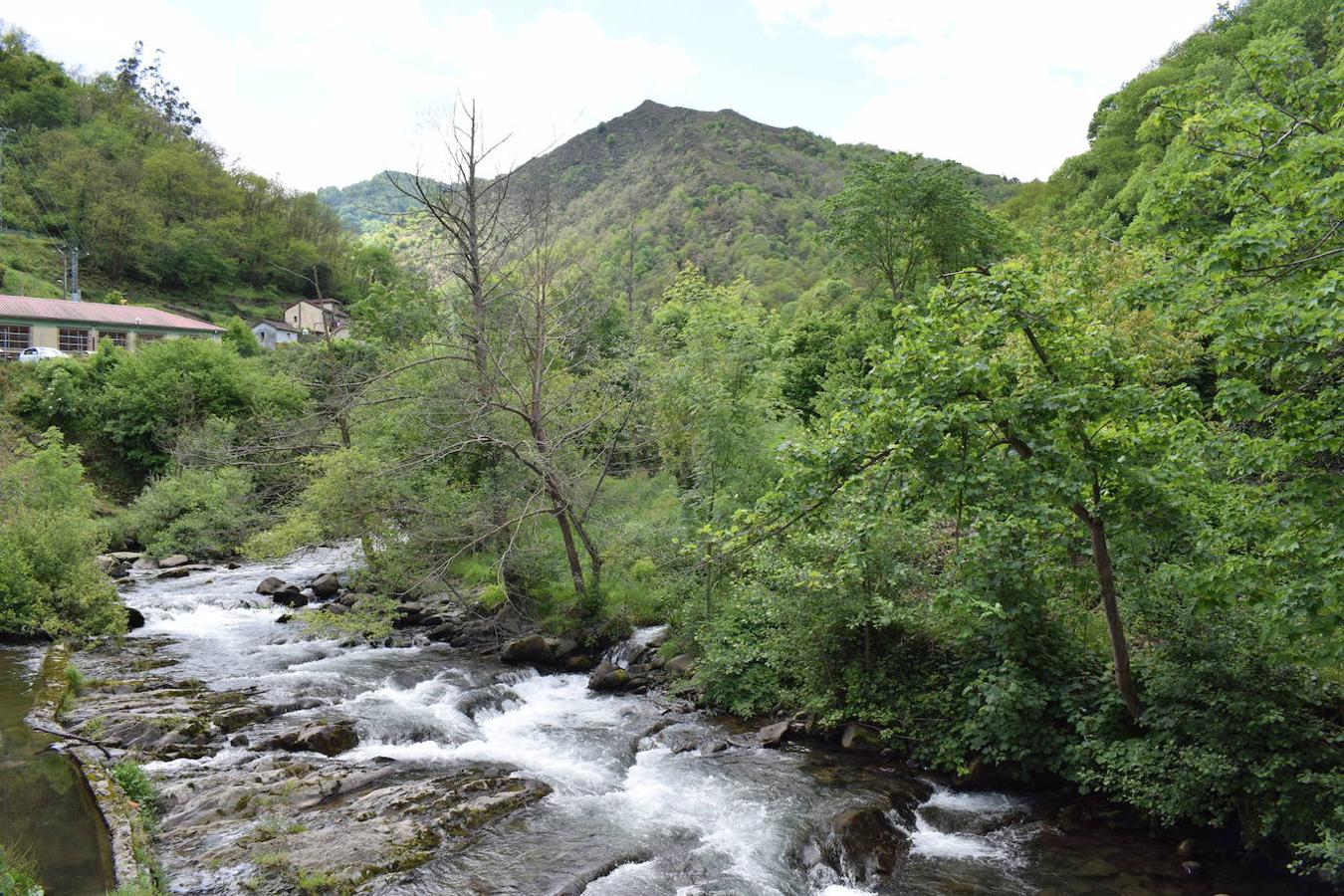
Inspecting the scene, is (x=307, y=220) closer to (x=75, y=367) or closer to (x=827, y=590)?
(x=75, y=367)

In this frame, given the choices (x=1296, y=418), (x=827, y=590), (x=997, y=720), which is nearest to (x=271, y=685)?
(x=827, y=590)

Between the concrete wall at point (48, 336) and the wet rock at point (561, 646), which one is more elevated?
the concrete wall at point (48, 336)

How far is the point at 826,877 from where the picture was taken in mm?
8516

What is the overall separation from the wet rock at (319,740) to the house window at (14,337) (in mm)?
51160

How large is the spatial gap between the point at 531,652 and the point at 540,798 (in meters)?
6.80

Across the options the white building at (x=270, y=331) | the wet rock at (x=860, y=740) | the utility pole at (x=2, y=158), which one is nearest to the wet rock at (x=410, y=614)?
the wet rock at (x=860, y=740)

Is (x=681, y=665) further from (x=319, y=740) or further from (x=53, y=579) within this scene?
(x=53, y=579)

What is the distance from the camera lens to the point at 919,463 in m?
8.32

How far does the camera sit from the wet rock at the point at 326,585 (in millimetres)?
22562

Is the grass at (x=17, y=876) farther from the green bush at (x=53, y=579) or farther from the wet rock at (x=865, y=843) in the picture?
the green bush at (x=53, y=579)

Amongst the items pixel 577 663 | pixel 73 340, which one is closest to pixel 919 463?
pixel 577 663

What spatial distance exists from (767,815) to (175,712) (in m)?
9.80

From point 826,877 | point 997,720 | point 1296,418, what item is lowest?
point 826,877

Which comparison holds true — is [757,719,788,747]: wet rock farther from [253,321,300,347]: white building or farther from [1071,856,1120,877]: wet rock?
[253,321,300,347]: white building
